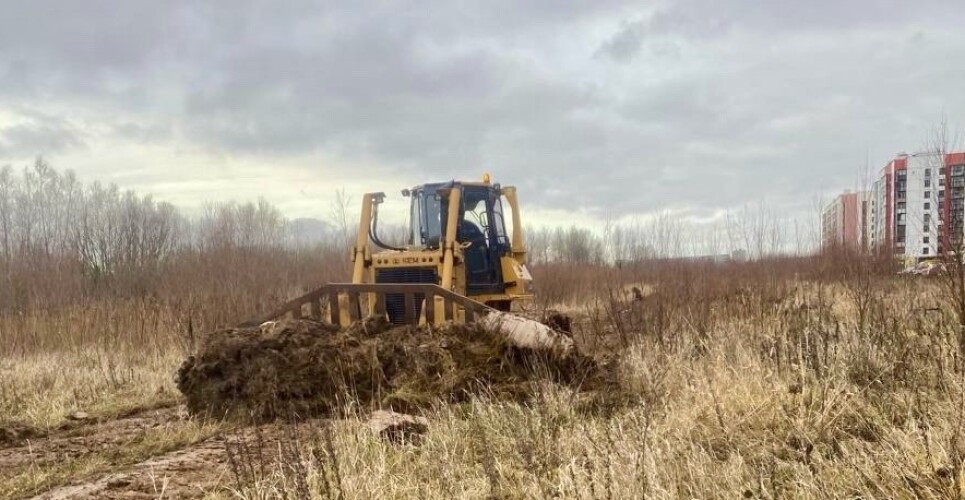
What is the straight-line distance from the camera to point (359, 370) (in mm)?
6180

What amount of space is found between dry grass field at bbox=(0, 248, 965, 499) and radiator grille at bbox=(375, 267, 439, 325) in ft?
6.96

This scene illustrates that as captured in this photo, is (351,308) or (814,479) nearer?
(814,479)

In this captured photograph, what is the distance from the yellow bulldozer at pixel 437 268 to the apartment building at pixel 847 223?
545cm

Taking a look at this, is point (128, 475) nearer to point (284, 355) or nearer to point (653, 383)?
point (284, 355)

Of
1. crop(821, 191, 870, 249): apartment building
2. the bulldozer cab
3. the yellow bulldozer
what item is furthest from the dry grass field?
crop(821, 191, 870, 249): apartment building

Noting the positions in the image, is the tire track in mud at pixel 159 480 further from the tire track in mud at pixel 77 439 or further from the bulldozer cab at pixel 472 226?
the bulldozer cab at pixel 472 226

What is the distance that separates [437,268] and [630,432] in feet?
15.3

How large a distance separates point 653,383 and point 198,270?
55.1ft

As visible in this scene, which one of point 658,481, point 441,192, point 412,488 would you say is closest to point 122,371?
point 441,192

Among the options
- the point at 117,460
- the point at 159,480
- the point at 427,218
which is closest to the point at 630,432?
the point at 159,480

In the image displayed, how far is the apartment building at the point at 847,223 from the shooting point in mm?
12569

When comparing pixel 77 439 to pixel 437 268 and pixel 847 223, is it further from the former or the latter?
pixel 847 223

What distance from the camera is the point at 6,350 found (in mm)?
10336

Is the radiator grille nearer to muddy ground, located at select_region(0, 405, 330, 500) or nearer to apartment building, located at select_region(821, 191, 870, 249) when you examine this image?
muddy ground, located at select_region(0, 405, 330, 500)
